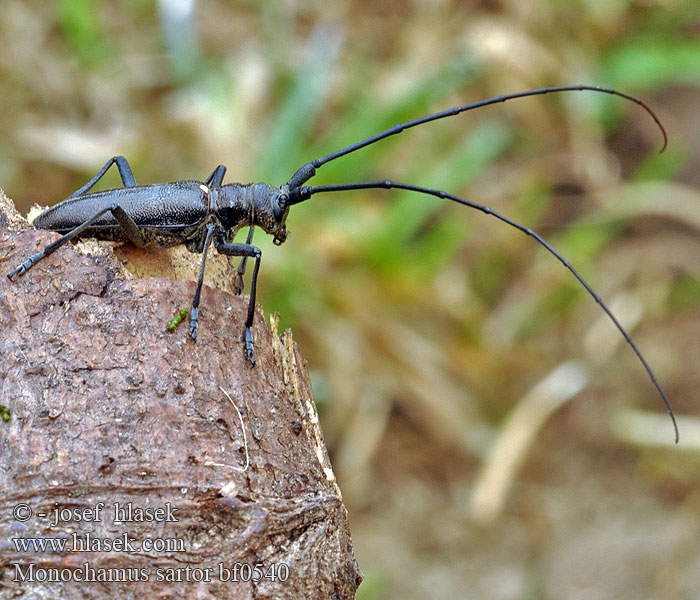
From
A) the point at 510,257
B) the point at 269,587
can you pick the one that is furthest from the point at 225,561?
the point at 510,257

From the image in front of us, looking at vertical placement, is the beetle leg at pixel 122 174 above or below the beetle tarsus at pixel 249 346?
above

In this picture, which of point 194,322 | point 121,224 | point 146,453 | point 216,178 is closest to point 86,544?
point 146,453

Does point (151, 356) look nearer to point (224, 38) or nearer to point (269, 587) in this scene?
point (269, 587)

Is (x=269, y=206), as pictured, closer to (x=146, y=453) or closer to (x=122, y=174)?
(x=122, y=174)

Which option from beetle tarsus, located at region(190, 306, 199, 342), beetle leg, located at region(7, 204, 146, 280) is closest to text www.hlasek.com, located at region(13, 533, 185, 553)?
beetle tarsus, located at region(190, 306, 199, 342)

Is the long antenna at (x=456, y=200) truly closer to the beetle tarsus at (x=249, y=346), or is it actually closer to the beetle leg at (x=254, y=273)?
the beetle leg at (x=254, y=273)

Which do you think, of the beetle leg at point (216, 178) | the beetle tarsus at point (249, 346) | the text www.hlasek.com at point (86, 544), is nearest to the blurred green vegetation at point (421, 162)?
the beetle leg at point (216, 178)
